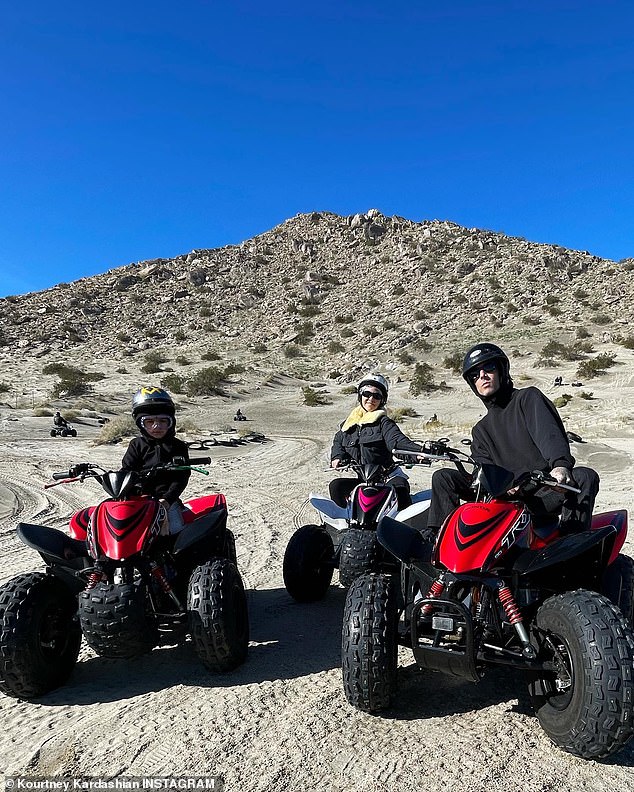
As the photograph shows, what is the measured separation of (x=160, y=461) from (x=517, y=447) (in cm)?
259

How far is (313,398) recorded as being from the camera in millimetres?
26359

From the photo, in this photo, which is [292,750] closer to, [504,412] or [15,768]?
[15,768]

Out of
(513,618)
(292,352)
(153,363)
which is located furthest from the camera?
(292,352)

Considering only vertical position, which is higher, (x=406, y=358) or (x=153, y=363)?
(x=153, y=363)

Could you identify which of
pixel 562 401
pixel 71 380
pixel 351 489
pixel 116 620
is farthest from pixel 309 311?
pixel 116 620

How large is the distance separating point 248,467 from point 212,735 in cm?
1010

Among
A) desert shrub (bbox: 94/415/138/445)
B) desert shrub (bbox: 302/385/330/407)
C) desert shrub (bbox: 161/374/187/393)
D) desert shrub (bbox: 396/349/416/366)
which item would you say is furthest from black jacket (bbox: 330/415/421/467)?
desert shrub (bbox: 396/349/416/366)

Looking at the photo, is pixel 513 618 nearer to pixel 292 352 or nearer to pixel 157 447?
pixel 157 447

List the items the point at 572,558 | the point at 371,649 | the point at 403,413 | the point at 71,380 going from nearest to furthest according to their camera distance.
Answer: the point at 371,649, the point at 572,558, the point at 403,413, the point at 71,380

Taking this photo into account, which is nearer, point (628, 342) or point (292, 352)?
point (628, 342)

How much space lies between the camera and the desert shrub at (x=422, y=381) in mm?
26719

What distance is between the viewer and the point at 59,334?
4219 cm

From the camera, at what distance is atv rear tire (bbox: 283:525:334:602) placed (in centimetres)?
498

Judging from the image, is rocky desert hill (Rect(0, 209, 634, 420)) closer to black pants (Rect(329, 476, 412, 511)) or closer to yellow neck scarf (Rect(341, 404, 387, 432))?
yellow neck scarf (Rect(341, 404, 387, 432))
